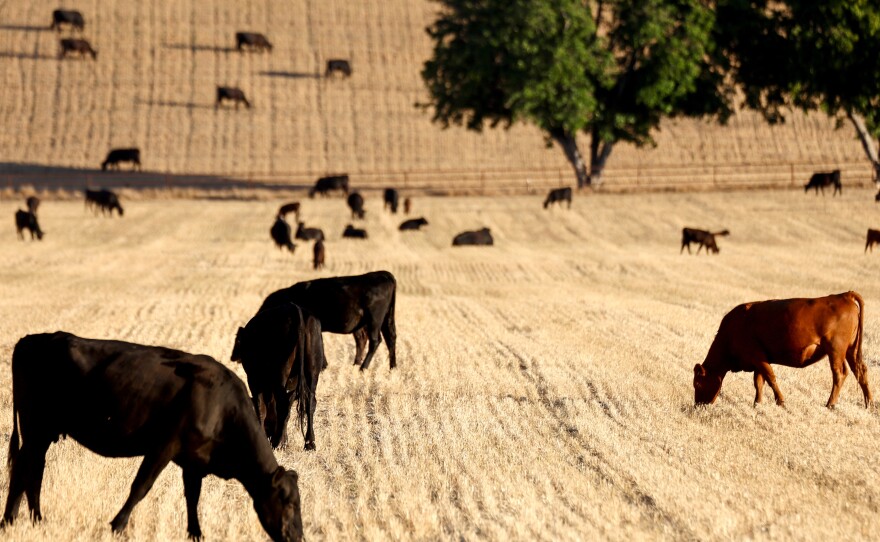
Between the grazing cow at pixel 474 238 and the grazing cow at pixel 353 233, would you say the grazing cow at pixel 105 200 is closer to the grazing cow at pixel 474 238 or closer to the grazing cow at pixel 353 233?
the grazing cow at pixel 353 233

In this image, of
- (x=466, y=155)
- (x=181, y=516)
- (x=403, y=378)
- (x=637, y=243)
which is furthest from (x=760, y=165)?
(x=181, y=516)

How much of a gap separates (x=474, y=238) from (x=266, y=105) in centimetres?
3379

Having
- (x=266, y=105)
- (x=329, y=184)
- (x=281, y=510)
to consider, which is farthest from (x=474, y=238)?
(x=266, y=105)

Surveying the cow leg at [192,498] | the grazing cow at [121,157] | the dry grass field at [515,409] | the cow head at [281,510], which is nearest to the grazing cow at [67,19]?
the grazing cow at [121,157]

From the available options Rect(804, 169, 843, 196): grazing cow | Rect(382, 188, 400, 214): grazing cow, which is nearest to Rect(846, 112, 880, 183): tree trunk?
Rect(804, 169, 843, 196): grazing cow

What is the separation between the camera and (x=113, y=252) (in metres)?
36.1

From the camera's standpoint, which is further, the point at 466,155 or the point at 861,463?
the point at 466,155

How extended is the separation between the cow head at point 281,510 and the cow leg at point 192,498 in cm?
51

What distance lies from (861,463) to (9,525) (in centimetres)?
641

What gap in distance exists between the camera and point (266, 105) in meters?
69.1

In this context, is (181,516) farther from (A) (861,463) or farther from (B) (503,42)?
(B) (503,42)

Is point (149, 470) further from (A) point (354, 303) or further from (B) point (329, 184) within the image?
(B) point (329, 184)

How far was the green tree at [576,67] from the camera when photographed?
169 ft

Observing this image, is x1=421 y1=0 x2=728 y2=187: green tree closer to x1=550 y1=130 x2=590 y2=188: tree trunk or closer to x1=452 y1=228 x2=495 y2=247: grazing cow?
x1=550 y1=130 x2=590 y2=188: tree trunk
